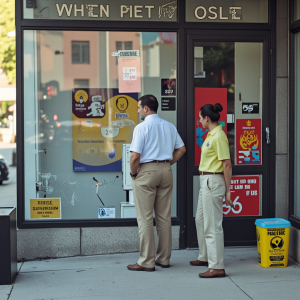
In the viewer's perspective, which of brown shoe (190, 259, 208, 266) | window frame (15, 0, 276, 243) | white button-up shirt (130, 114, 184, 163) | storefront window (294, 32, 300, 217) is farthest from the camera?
storefront window (294, 32, 300, 217)

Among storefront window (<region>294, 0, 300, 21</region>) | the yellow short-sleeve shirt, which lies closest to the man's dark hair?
the yellow short-sleeve shirt

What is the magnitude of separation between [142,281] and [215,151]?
1626mm

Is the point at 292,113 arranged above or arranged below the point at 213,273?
above

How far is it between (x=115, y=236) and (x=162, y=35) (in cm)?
279

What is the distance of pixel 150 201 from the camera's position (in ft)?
17.1

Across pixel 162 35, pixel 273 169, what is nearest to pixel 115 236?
pixel 273 169

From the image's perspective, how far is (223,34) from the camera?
246 inches

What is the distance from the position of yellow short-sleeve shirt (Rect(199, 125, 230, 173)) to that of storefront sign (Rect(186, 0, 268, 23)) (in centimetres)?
195

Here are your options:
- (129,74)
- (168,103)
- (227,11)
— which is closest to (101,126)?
(129,74)

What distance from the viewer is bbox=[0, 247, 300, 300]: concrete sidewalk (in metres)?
4.64

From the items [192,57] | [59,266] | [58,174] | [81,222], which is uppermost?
[192,57]

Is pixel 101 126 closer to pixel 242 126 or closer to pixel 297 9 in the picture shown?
pixel 242 126

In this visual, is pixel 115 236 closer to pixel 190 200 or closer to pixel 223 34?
pixel 190 200

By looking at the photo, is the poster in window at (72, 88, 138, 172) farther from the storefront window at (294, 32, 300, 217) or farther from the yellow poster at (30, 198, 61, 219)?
the storefront window at (294, 32, 300, 217)
